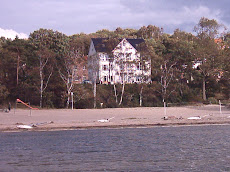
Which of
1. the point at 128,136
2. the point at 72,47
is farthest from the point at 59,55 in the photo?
the point at 128,136

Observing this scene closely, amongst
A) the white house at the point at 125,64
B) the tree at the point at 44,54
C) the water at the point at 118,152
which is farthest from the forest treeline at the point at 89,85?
the water at the point at 118,152

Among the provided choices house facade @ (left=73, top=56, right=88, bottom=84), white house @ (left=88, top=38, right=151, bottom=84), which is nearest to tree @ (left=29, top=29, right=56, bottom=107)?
house facade @ (left=73, top=56, right=88, bottom=84)

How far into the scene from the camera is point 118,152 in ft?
58.2

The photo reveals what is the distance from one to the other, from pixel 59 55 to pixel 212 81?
101 ft

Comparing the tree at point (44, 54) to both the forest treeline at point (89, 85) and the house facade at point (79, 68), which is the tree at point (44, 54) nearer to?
the forest treeline at point (89, 85)

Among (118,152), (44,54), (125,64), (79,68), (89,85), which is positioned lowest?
(118,152)

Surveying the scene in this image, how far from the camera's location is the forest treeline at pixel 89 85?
57594 mm

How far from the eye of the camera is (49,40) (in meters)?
64.4

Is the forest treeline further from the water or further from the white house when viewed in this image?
the water

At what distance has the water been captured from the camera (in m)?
14.3

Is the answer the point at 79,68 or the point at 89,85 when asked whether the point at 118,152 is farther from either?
the point at 89,85

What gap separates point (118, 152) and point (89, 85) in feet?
154

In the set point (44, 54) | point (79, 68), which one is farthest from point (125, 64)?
point (44, 54)

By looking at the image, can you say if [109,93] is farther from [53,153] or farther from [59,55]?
[53,153]
